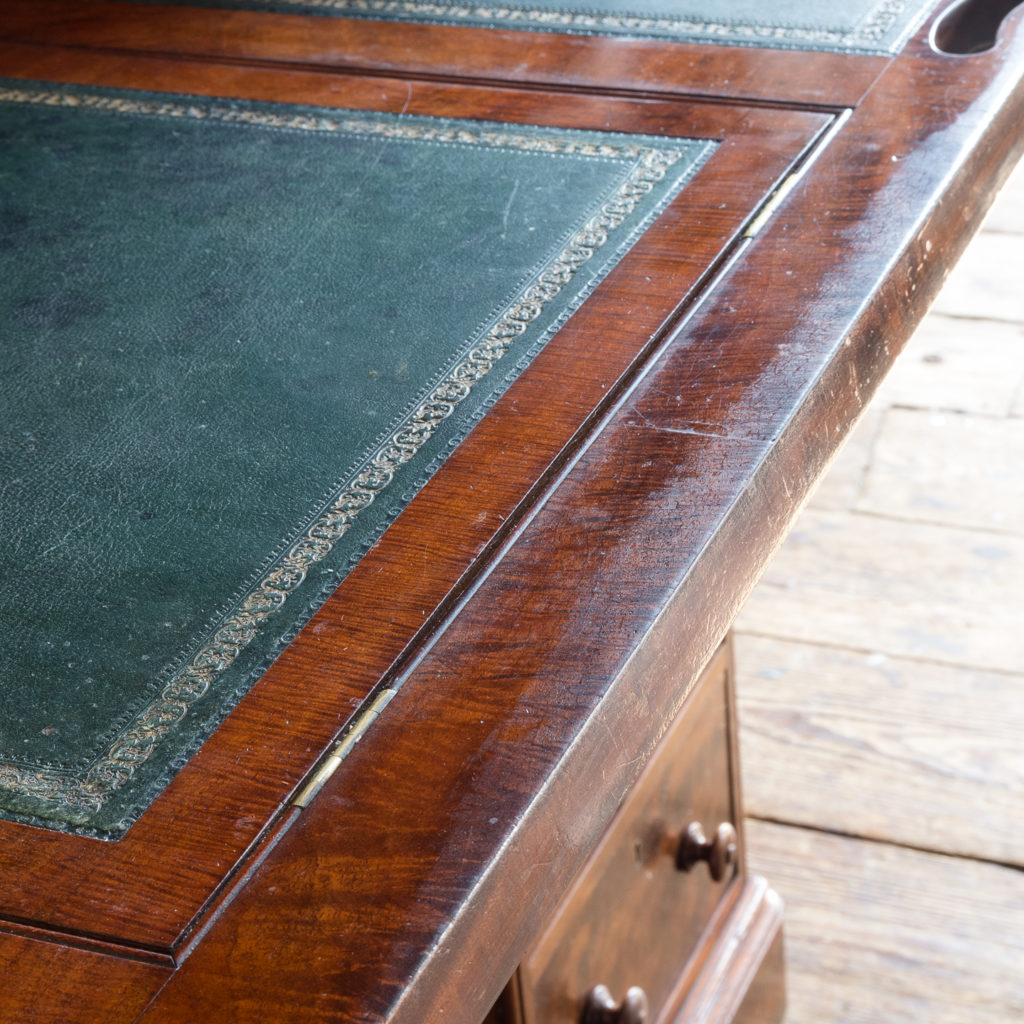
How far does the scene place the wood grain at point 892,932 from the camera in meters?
1.42

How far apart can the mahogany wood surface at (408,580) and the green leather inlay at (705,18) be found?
0.14 metres

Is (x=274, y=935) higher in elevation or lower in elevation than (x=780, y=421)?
lower

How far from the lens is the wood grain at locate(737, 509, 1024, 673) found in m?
1.77

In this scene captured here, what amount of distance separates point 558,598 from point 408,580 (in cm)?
7

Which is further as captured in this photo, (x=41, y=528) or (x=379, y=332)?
(x=379, y=332)

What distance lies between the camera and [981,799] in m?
1.58

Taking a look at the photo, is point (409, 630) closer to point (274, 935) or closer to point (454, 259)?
point (274, 935)

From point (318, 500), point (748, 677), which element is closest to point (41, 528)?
point (318, 500)

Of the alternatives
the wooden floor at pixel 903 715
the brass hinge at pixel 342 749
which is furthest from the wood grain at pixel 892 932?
the brass hinge at pixel 342 749

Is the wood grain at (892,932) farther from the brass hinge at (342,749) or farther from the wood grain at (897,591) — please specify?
the brass hinge at (342,749)

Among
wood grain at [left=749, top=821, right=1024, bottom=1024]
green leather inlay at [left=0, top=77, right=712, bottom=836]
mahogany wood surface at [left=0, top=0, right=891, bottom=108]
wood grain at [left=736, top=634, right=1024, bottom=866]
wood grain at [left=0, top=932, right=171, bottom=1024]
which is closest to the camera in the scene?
wood grain at [left=0, top=932, right=171, bottom=1024]

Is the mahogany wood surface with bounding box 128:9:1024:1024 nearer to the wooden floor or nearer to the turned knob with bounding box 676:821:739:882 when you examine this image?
the turned knob with bounding box 676:821:739:882

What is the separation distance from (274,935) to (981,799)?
129cm

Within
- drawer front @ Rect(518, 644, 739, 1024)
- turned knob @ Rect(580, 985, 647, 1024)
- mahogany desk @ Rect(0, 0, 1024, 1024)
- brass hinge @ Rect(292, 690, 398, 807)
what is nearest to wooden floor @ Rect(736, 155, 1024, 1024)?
drawer front @ Rect(518, 644, 739, 1024)
